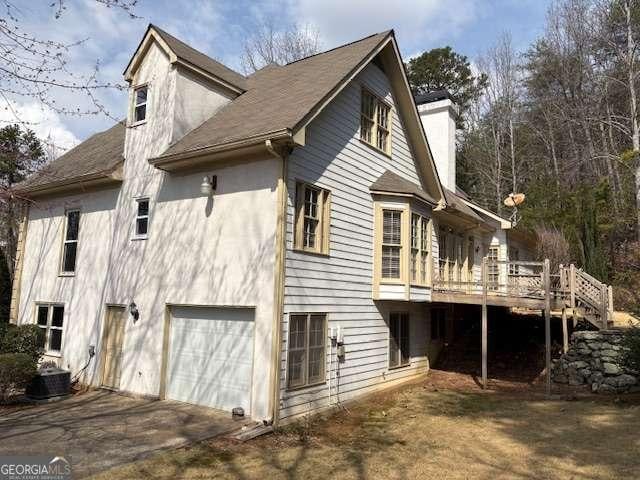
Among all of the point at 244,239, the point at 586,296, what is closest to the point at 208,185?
the point at 244,239

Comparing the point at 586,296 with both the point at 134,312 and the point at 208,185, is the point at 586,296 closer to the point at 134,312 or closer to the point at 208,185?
the point at 208,185

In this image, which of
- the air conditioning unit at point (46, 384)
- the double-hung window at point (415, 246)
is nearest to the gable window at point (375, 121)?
the double-hung window at point (415, 246)

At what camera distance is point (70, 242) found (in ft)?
44.9

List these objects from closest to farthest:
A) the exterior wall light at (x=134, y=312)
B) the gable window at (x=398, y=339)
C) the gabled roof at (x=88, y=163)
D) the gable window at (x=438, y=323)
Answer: the exterior wall light at (x=134, y=312) < the gabled roof at (x=88, y=163) < the gable window at (x=398, y=339) < the gable window at (x=438, y=323)

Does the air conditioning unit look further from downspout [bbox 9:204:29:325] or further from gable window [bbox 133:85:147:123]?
gable window [bbox 133:85:147:123]

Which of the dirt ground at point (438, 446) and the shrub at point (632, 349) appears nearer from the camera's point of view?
the dirt ground at point (438, 446)

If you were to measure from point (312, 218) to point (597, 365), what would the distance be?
9336 mm

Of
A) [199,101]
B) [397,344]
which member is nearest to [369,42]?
[199,101]

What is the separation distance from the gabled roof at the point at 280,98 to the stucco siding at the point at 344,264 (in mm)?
608

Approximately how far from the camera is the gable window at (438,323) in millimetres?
16578

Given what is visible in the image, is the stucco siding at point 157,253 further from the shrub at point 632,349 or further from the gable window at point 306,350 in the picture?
the shrub at point 632,349

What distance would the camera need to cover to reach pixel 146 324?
11180 millimetres

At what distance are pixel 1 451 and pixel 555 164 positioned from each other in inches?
1300

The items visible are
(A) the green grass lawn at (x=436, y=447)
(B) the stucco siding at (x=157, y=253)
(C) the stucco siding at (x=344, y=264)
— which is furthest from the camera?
(C) the stucco siding at (x=344, y=264)
